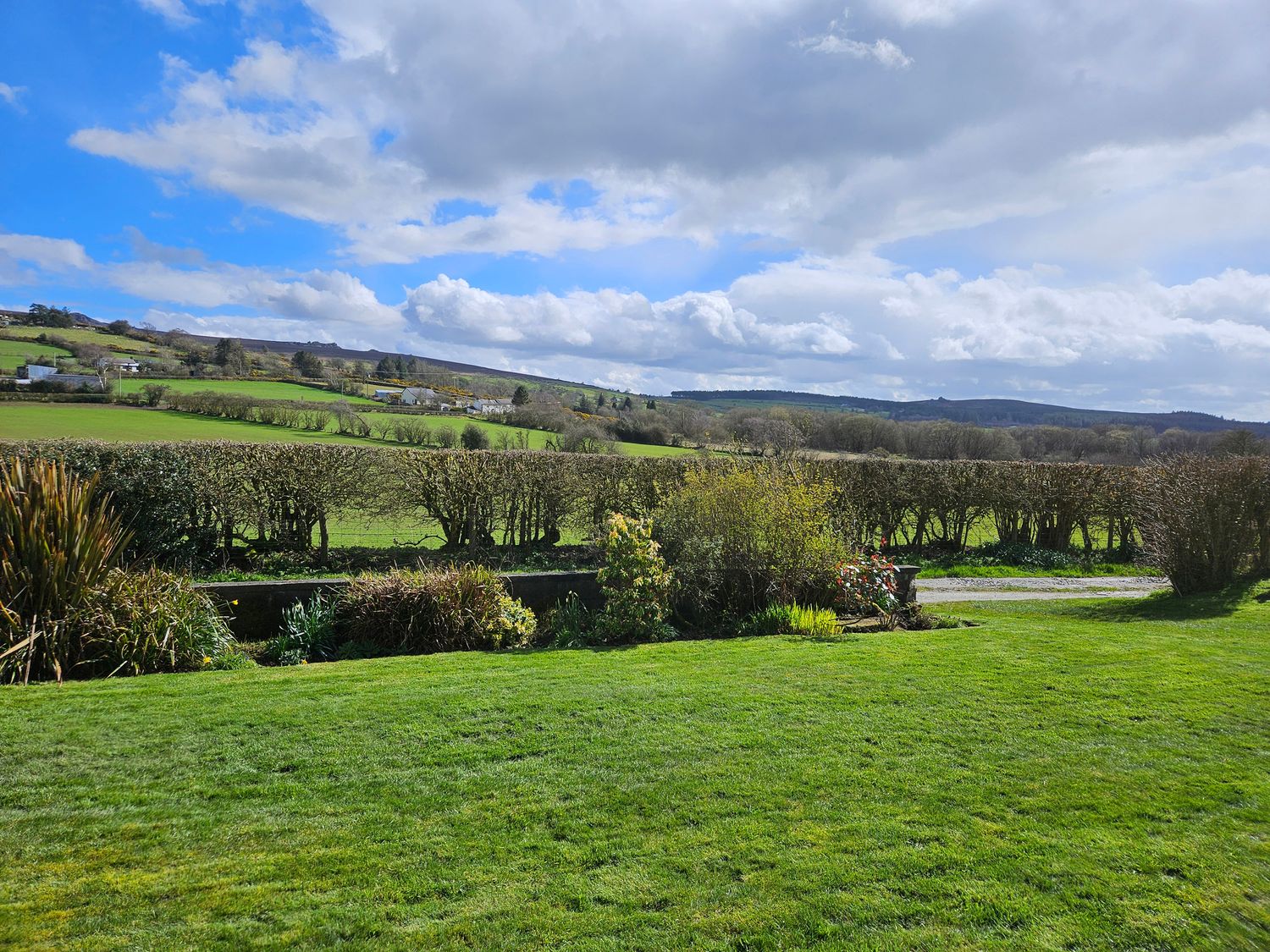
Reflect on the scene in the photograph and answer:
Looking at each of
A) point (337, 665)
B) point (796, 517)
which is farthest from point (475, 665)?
point (796, 517)

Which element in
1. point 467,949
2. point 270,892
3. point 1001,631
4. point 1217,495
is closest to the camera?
point 467,949

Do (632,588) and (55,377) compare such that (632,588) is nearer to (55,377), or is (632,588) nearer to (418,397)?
(418,397)

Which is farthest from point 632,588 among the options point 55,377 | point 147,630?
point 55,377

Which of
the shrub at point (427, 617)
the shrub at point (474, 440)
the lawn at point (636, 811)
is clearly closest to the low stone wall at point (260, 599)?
the shrub at point (427, 617)

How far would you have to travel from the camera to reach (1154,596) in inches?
469

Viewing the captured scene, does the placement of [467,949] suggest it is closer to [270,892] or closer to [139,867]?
[270,892]

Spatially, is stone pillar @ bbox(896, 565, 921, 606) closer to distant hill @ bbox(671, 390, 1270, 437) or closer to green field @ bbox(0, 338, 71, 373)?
green field @ bbox(0, 338, 71, 373)

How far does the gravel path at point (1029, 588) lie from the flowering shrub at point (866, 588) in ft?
9.56

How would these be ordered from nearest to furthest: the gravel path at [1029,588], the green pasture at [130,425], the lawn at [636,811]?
1. the lawn at [636,811]
2. the gravel path at [1029,588]
3. the green pasture at [130,425]

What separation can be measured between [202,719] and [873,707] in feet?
16.1

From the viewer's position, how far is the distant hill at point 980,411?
64438mm

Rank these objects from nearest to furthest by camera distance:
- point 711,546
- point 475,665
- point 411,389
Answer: point 475,665, point 711,546, point 411,389

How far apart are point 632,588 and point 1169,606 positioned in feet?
29.9

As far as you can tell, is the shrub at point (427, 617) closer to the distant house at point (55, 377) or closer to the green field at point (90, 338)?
the distant house at point (55, 377)
